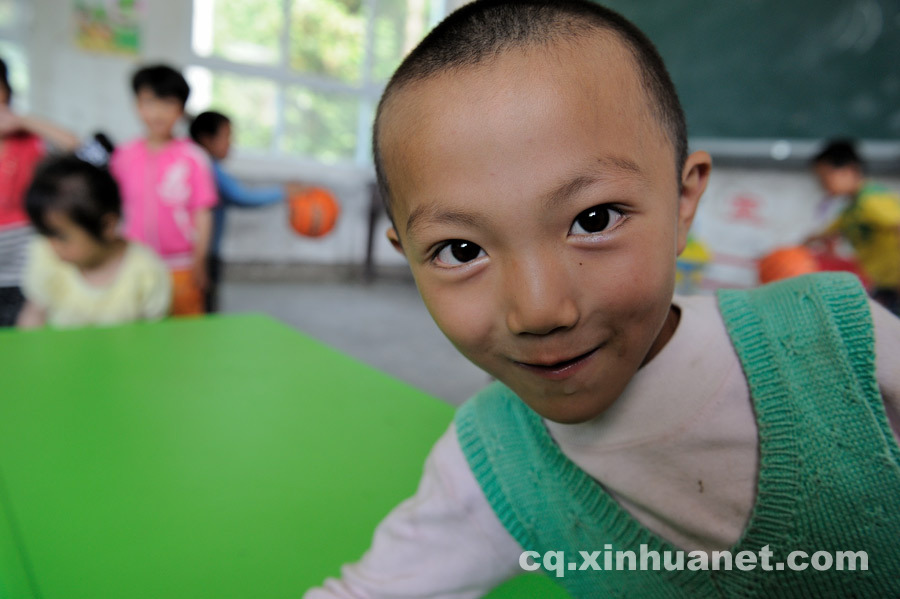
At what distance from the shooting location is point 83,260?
1494 millimetres

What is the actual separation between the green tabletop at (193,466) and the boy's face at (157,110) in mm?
972

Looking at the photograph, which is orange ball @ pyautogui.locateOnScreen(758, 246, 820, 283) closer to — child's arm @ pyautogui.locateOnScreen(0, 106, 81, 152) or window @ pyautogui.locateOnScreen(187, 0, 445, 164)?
child's arm @ pyautogui.locateOnScreen(0, 106, 81, 152)

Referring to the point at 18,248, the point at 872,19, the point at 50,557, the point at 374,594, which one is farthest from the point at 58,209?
the point at 872,19

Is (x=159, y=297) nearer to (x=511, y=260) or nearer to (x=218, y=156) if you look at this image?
(x=218, y=156)

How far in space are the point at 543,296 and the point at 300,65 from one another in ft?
15.5

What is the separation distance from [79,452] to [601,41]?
2.39 ft

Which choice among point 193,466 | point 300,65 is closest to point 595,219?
point 193,466

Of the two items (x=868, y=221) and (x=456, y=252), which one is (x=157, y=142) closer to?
(x=456, y=252)

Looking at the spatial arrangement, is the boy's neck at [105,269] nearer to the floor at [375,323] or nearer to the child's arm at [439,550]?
A: the floor at [375,323]

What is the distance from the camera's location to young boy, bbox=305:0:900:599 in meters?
0.37

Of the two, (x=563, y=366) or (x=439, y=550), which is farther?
(x=439, y=550)

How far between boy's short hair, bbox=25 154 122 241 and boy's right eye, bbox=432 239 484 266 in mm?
1343

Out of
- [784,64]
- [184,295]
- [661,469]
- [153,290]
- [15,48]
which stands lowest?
[184,295]

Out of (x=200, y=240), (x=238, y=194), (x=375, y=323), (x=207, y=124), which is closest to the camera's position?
(x=200, y=240)
